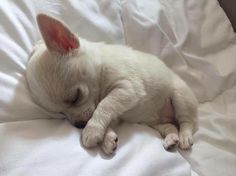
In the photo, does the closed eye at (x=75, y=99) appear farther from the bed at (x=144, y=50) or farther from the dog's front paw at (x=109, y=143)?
the dog's front paw at (x=109, y=143)

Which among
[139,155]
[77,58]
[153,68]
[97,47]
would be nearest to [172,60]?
[153,68]

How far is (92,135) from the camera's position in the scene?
4.69ft

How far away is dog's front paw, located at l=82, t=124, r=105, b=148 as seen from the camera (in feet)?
4.66

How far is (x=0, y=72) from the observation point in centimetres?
149

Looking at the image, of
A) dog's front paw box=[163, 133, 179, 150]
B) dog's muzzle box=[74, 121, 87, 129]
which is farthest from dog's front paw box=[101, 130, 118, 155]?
dog's front paw box=[163, 133, 179, 150]

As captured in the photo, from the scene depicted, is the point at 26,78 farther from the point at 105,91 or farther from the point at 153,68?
the point at 153,68

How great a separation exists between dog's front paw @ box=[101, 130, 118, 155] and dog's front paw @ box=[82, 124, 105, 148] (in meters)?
0.02

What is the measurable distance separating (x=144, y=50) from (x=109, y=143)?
732 mm

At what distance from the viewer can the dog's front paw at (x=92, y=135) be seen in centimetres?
142

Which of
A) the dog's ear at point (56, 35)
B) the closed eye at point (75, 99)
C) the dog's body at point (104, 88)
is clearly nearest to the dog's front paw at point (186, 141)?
the dog's body at point (104, 88)

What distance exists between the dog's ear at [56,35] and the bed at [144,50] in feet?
0.47

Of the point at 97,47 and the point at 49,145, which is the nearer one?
the point at 49,145

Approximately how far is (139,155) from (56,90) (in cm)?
40

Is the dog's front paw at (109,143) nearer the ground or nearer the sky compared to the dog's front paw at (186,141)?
nearer the sky
